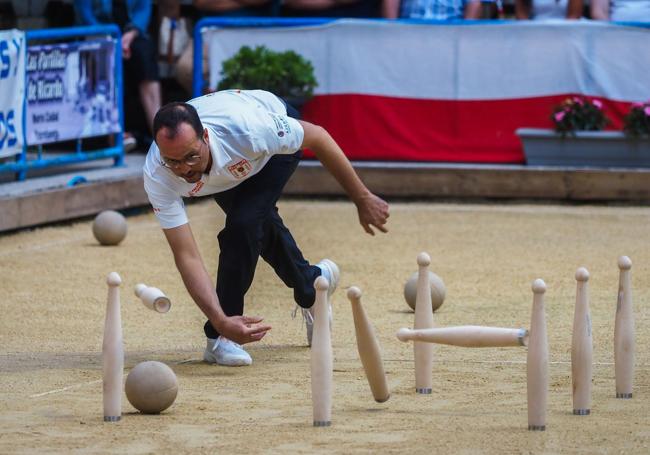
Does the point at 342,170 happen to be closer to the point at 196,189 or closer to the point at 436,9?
the point at 196,189

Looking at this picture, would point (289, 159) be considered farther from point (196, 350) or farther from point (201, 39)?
point (201, 39)

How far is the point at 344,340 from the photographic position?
769 cm

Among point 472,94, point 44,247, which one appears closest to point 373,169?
point 472,94

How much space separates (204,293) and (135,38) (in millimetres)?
8227

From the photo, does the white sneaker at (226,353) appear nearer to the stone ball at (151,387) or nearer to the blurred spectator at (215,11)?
the stone ball at (151,387)

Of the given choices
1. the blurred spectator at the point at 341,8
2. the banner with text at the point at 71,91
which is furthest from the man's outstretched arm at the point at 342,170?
the blurred spectator at the point at 341,8

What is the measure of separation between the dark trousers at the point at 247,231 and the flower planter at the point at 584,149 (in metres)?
6.49

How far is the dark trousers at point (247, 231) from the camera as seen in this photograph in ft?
22.8

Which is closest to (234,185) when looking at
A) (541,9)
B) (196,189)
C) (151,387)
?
(196,189)

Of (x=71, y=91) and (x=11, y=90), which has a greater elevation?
(x=11, y=90)

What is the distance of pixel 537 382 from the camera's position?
5449 millimetres

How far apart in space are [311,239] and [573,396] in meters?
5.81

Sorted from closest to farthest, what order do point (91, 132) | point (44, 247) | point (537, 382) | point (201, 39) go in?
1. point (537, 382)
2. point (44, 247)
3. point (91, 132)
4. point (201, 39)

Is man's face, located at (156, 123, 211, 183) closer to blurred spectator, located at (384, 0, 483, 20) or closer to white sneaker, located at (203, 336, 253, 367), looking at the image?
white sneaker, located at (203, 336, 253, 367)
